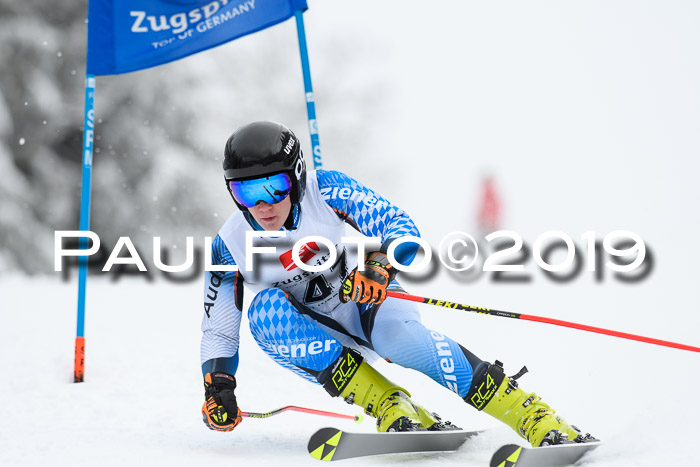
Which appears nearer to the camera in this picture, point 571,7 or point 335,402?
point 335,402

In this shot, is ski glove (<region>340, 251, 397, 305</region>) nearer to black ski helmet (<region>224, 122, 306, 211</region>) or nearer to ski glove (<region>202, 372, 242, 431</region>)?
black ski helmet (<region>224, 122, 306, 211</region>)

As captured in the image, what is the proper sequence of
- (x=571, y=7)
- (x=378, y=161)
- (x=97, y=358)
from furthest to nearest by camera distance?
(x=571, y=7)
(x=378, y=161)
(x=97, y=358)

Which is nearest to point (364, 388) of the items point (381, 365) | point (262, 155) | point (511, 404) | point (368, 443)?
point (368, 443)

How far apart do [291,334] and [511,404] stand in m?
0.83

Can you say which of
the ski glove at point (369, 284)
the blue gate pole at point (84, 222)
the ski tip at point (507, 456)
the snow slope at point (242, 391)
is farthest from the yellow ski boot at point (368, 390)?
the blue gate pole at point (84, 222)

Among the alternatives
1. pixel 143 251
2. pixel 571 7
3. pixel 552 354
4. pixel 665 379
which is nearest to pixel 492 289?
pixel 552 354

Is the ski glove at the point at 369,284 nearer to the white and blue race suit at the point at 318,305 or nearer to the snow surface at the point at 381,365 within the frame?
the white and blue race suit at the point at 318,305

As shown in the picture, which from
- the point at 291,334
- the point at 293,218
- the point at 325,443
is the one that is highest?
the point at 293,218

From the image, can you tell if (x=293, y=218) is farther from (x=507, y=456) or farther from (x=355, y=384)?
(x=507, y=456)

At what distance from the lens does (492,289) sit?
8.30 meters

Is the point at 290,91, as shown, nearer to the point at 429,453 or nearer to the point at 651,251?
the point at 651,251

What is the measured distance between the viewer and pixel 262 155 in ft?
9.23

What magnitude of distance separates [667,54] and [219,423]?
53529 millimetres

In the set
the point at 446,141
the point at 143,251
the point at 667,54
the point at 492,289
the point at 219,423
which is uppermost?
the point at 667,54
